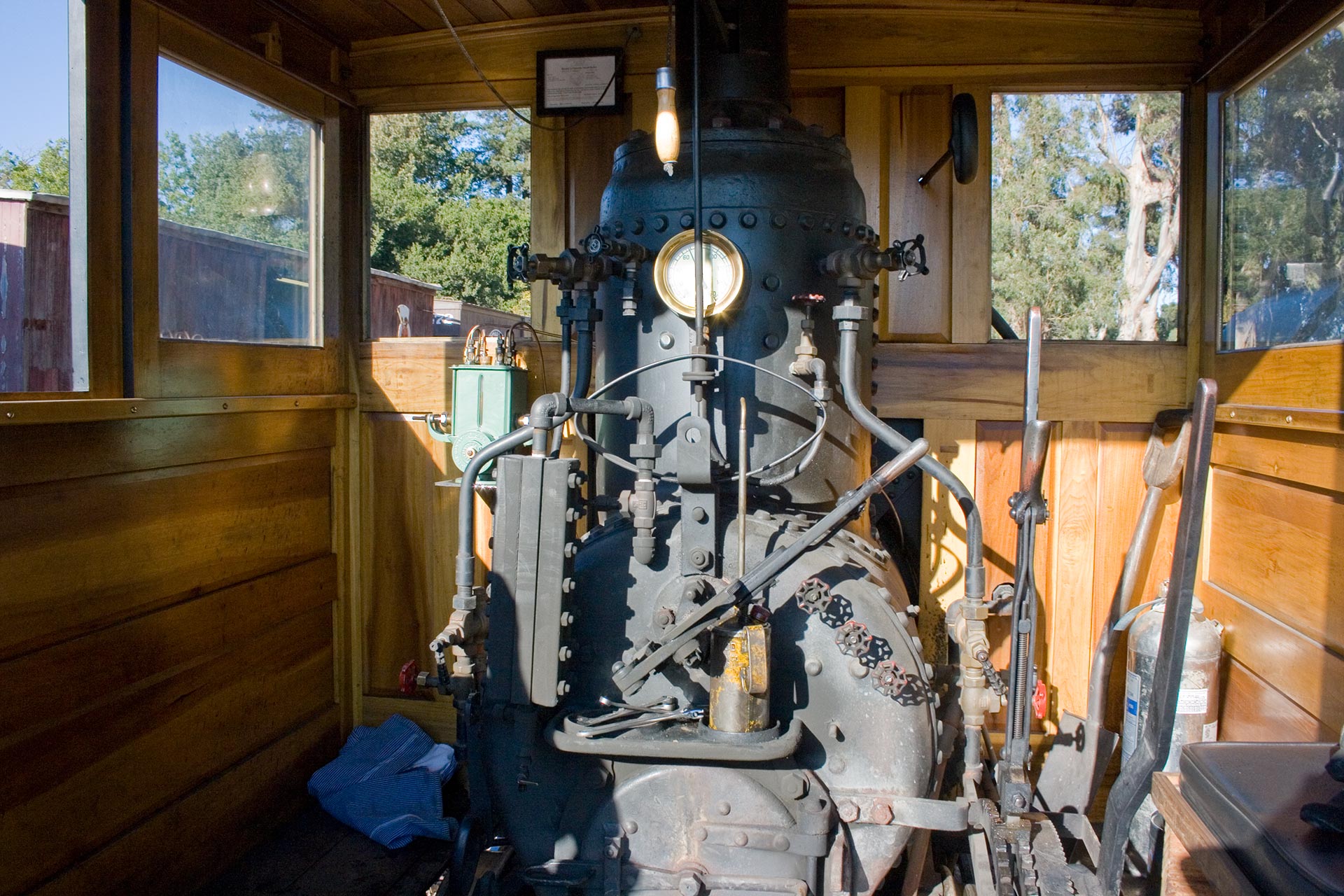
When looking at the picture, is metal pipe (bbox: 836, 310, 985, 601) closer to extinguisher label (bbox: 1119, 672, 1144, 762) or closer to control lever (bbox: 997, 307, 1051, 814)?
control lever (bbox: 997, 307, 1051, 814)

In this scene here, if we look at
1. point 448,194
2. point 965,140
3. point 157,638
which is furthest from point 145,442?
point 965,140

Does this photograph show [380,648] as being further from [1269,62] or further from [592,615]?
[1269,62]

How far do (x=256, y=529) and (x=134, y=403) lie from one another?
25.6 inches

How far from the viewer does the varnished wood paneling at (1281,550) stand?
2.34 m

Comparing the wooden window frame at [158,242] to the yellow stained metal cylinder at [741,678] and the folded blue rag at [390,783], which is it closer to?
the folded blue rag at [390,783]

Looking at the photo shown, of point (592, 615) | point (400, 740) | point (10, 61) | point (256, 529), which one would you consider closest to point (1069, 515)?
point (592, 615)

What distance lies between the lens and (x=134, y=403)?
2.46 meters

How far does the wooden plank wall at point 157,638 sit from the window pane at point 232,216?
320 mm

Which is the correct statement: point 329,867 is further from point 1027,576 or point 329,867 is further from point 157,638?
A: point 1027,576

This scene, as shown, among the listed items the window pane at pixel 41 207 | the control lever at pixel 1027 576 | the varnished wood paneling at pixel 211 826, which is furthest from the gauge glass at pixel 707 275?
the varnished wood paneling at pixel 211 826

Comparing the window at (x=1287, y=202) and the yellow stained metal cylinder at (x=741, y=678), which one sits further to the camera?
the window at (x=1287, y=202)

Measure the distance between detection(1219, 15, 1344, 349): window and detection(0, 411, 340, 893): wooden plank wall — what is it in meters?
3.01

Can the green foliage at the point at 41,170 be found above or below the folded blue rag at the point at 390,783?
above

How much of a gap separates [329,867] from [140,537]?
112 centimetres
